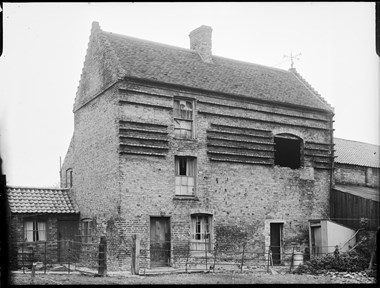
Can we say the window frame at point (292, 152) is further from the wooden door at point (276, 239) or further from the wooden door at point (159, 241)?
the wooden door at point (159, 241)

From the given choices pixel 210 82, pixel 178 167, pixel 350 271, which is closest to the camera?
pixel 350 271

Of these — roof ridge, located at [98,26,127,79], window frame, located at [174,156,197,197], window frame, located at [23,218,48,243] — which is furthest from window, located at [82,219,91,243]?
roof ridge, located at [98,26,127,79]

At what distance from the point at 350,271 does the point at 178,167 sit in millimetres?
8162

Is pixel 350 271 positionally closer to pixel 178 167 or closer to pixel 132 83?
pixel 178 167

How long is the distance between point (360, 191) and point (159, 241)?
1193cm

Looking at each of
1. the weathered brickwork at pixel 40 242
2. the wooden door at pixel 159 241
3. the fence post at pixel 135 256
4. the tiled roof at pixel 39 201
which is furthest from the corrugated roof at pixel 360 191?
the weathered brickwork at pixel 40 242

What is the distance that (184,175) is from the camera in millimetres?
21172

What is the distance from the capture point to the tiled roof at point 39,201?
71.4 feet

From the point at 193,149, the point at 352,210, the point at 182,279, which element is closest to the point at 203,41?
the point at 193,149

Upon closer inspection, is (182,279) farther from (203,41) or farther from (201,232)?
(203,41)

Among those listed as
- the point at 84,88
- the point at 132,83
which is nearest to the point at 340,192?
the point at 132,83

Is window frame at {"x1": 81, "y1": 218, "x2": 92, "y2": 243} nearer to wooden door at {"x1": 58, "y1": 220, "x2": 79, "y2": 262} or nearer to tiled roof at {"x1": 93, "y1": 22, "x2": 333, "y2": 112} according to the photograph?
wooden door at {"x1": 58, "y1": 220, "x2": 79, "y2": 262}

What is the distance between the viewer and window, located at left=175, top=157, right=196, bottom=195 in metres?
21.0

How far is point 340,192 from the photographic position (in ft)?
80.2
